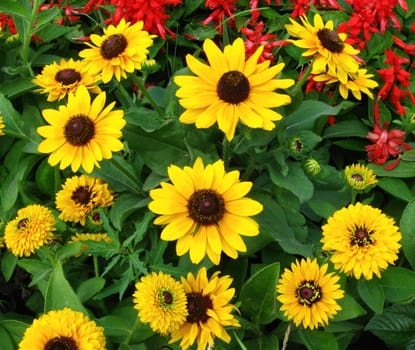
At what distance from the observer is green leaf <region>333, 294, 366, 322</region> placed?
1029mm

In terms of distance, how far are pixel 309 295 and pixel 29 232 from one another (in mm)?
509

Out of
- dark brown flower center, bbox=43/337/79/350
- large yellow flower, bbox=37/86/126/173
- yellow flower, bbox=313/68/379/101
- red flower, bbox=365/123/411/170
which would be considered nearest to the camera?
dark brown flower center, bbox=43/337/79/350

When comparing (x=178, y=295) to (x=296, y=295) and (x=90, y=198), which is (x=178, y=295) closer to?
(x=296, y=295)

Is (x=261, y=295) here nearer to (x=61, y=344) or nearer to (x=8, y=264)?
(x=61, y=344)

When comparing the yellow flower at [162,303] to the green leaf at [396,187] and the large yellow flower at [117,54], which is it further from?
the green leaf at [396,187]

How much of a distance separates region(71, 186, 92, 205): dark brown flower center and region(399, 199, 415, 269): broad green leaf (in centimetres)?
64

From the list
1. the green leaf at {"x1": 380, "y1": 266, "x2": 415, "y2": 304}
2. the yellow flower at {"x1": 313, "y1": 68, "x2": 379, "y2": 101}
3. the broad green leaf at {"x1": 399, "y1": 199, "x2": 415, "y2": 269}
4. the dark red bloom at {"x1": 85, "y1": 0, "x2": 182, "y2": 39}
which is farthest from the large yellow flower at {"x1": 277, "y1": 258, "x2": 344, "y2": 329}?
the dark red bloom at {"x1": 85, "y1": 0, "x2": 182, "y2": 39}

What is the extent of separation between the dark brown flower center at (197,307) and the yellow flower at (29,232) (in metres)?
0.30

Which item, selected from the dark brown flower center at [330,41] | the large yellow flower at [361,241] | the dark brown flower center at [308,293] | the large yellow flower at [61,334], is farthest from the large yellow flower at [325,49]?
the large yellow flower at [61,334]

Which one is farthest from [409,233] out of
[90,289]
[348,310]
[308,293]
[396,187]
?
[90,289]

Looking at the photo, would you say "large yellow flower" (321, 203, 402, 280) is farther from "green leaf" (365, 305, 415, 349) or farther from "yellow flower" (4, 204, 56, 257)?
"yellow flower" (4, 204, 56, 257)

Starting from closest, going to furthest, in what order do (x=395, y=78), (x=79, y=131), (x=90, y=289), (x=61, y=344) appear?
1. (x=61, y=344)
2. (x=79, y=131)
3. (x=90, y=289)
4. (x=395, y=78)

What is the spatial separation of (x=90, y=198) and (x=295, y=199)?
414 millimetres

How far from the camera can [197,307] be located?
92 cm
